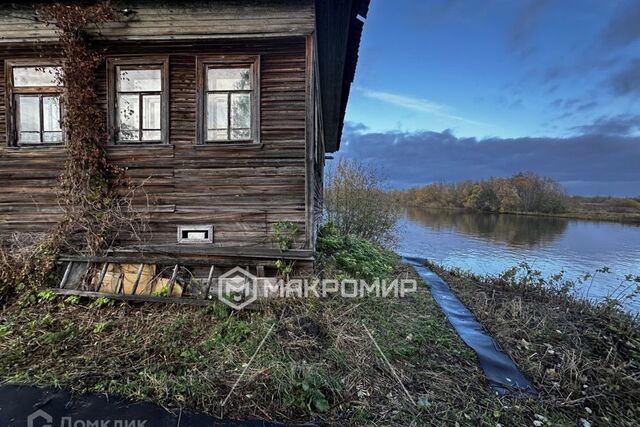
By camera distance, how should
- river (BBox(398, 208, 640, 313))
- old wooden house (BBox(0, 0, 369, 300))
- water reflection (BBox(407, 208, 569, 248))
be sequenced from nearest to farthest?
old wooden house (BBox(0, 0, 369, 300)), river (BBox(398, 208, 640, 313)), water reflection (BBox(407, 208, 569, 248))

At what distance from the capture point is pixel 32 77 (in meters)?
4.69

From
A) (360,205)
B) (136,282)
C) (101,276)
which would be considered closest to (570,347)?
(136,282)

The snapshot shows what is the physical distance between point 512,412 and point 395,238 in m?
11.5

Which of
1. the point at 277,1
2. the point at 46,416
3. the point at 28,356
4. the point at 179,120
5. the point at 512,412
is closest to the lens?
the point at 46,416

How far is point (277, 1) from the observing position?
4.32m

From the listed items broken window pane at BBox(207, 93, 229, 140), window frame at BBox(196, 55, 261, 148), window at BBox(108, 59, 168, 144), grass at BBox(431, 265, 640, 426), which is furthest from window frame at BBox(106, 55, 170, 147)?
grass at BBox(431, 265, 640, 426)

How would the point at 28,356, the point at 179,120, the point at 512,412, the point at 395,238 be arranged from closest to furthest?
the point at 512,412
the point at 28,356
the point at 179,120
the point at 395,238

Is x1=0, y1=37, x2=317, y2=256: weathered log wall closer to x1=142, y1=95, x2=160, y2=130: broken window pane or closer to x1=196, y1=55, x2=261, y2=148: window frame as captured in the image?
x1=196, y1=55, x2=261, y2=148: window frame

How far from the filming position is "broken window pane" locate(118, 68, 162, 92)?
15.2ft

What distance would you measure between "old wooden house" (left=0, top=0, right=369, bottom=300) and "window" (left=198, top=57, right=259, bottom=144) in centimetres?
2

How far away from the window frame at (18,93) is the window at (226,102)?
7.29 feet

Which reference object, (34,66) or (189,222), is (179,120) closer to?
(189,222)

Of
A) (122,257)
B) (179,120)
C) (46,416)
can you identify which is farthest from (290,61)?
(46,416)

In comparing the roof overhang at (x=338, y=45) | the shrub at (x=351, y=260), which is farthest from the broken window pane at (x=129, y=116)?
the shrub at (x=351, y=260)
